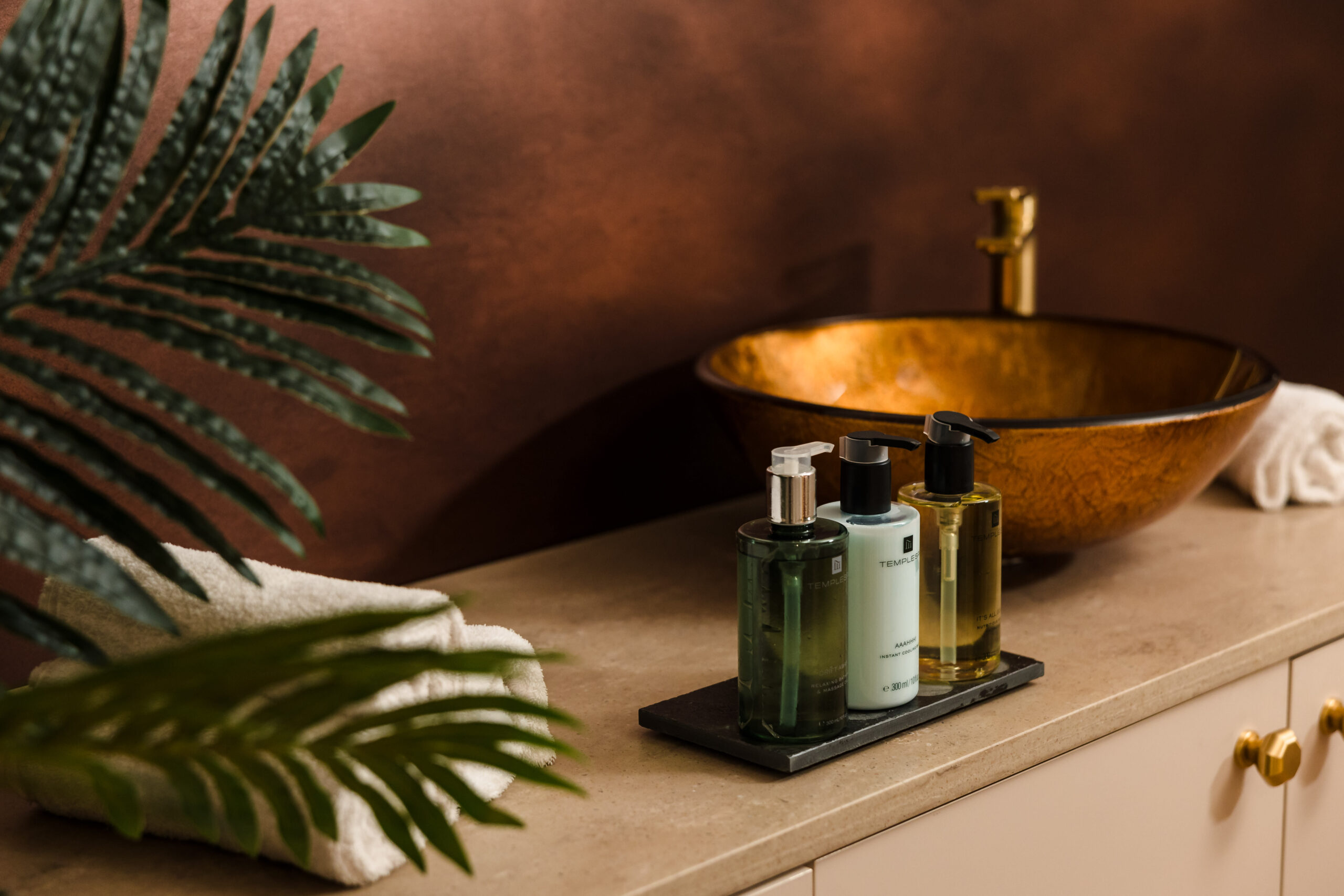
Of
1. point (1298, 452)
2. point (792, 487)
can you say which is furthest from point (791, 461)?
point (1298, 452)

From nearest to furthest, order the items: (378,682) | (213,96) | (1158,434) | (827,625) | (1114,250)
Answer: (378,682) → (213,96) → (827,625) → (1158,434) → (1114,250)

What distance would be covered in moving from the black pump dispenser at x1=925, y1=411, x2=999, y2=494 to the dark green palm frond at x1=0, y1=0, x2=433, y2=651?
35cm

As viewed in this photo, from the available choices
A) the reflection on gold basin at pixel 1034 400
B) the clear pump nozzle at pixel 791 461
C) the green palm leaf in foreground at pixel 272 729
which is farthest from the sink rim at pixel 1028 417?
the green palm leaf in foreground at pixel 272 729

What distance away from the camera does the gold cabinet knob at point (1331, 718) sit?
1.01m

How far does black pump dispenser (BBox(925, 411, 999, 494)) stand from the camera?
0.84m

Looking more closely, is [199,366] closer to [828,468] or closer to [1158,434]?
[828,468]

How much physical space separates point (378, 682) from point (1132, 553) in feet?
2.79

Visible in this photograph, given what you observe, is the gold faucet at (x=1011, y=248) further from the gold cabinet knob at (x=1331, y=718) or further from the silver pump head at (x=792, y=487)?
the silver pump head at (x=792, y=487)

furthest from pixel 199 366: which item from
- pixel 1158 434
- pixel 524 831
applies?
pixel 1158 434

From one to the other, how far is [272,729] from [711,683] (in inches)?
18.4

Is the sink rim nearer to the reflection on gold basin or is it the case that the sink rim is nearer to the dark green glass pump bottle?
the reflection on gold basin

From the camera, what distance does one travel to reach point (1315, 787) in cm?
102

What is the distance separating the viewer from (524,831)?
0.72m

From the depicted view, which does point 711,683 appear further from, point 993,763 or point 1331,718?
point 1331,718
